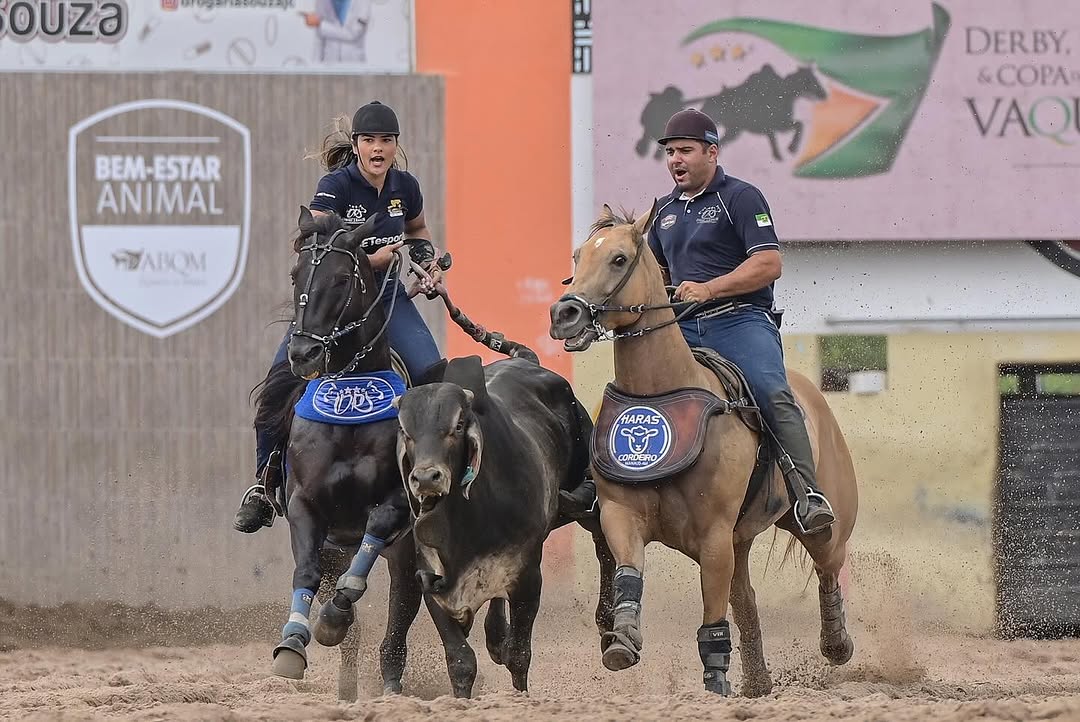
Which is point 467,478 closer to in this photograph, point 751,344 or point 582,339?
point 582,339

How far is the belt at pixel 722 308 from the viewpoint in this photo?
25.5 ft

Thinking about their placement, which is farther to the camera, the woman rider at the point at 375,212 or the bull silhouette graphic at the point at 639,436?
the woman rider at the point at 375,212

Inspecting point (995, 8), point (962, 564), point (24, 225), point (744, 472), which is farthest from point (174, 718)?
point (995, 8)

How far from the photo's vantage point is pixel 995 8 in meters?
12.6

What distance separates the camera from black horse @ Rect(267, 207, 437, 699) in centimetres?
685

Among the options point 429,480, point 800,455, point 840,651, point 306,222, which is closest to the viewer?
point 429,480

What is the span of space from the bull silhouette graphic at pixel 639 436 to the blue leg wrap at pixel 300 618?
152 centimetres

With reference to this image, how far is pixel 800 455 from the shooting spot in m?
7.53

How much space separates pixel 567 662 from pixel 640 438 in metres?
4.28

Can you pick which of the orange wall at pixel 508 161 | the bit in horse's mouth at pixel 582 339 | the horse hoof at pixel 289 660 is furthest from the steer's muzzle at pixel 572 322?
the orange wall at pixel 508 161

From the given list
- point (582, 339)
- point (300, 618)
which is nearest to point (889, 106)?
point (582, 339)

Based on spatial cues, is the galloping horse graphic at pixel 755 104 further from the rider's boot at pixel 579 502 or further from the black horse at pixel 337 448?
the black horse at pixel 337 448

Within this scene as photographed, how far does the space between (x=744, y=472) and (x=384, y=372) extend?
1.66m

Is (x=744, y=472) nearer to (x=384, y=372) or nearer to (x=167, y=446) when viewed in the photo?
(x=384, y=372)
